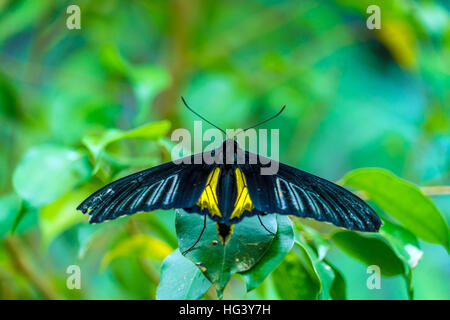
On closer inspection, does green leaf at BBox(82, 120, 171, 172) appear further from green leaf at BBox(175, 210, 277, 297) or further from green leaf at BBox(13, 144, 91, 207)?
green leaf at BBox(175, 210, 277, 297)

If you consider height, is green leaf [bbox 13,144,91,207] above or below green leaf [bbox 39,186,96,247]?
above

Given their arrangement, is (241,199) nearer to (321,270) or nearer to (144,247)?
(321,270)

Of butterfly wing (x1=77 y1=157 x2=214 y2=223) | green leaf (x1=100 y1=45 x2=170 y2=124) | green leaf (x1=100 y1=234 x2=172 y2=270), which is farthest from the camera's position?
green leaf (x1=100 y1=45 x2=170 y2=124)

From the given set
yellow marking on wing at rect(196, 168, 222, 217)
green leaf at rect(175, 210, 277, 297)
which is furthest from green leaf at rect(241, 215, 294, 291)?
yellow marking on wing at rect(196, 168, 222, 217)

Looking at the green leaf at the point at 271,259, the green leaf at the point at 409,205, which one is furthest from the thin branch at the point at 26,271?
the green leaf at the point at 409,205

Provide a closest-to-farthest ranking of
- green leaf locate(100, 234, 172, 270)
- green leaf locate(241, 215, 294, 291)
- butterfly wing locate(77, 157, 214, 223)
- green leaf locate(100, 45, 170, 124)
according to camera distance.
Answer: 1. green leaf locate(241, 215, 294, 291)
2. butterfly wing locate(77, 157, 214, 223)
3. green leaf locate(100, 234, 172, 270)
4. green leaf locate(100, 45, 170, 124)

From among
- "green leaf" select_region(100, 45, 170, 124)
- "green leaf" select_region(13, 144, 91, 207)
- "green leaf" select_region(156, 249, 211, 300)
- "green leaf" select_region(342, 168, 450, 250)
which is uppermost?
"green leaf" select_region(100, 45, 170, 124)

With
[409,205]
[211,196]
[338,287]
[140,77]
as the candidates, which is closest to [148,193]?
[211,196]
